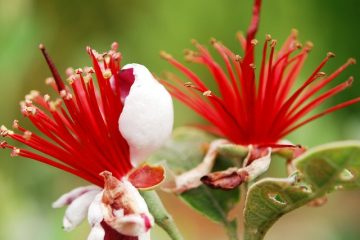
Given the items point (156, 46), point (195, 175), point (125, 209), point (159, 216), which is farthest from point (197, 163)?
point (156, 46)

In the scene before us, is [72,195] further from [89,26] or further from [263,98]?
[89,26]

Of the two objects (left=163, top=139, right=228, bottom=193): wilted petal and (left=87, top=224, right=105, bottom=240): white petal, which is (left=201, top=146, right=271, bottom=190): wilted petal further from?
Result: (left=87, top=224, right=105, bottom=240): white petal

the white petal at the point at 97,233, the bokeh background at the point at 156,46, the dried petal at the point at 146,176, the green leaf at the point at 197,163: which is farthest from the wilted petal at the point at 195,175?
the bokeh background at the point at 156,46

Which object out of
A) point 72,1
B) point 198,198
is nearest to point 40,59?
point 72,1

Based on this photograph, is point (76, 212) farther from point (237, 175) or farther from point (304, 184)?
point (304, 184)

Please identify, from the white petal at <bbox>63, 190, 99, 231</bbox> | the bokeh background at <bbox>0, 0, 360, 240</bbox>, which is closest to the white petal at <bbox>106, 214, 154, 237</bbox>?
the white petal at <bbox>63, 190, 99, 231</bbox>

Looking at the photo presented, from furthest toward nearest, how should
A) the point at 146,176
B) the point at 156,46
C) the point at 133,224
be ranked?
the point at 156,46 → the point at 146,176 → the point at 133,224
